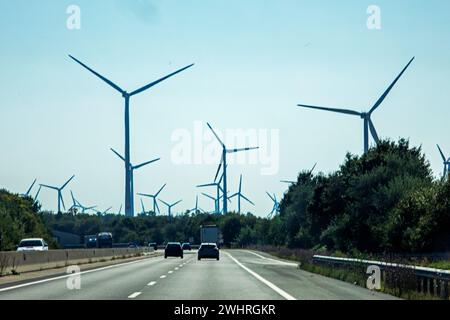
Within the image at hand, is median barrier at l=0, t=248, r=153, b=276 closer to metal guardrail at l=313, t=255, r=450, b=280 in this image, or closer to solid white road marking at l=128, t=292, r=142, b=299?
solid white road marking at l=128, t=292, r=142, b=299

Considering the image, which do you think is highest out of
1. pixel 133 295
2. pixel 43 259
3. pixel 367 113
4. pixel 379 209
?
pixel 367 113

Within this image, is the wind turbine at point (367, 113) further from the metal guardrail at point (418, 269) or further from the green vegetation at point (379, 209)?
the metal guardrail at point (418, 269)

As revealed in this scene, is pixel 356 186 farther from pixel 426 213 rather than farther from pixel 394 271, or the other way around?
pixel 394 271

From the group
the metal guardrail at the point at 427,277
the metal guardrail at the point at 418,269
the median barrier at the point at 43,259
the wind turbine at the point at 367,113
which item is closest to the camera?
the metal guardrail at the point at 427,277

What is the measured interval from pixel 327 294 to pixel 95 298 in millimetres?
6517

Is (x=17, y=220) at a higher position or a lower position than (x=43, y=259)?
higher

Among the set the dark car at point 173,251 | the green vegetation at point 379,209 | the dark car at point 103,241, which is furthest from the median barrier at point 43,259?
the dark car at point 103,241

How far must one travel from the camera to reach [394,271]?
2630 centimetres

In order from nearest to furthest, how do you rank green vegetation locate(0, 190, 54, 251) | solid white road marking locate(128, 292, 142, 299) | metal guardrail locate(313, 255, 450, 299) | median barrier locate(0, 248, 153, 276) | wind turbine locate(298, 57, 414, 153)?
solid white road marking locate(128, 292, 142, 299) → metal guardrail locate(313, 255, 450, 299) → median barrier locate(0, 248, 153, 276) → wind turbine locate(298, 57, 414, 153) → green vegetation locate(0, 190, 54, 251)

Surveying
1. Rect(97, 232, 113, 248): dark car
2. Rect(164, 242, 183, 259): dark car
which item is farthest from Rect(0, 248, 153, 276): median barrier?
Rect(97, 232, 113, 248): dark car

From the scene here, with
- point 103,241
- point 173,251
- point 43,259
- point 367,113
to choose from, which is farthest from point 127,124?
point 103,241

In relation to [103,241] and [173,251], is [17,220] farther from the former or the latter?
[173,251]

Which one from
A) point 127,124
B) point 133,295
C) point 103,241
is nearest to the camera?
point 133,295
